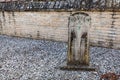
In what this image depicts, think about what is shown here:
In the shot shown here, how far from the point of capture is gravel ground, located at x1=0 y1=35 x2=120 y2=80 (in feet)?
23.6

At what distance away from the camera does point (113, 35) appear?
32.8 feet

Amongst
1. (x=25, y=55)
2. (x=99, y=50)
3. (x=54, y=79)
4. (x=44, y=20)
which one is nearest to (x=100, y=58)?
(x=99, y=50)

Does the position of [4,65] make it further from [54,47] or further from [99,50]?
[99,50]

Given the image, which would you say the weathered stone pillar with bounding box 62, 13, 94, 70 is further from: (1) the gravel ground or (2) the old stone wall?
(2) the old stone wall

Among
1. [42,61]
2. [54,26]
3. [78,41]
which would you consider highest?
[54,26]

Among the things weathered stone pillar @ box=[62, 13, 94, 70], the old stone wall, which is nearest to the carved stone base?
weathered stone pillar @ box=[62, 13, 94, 70]

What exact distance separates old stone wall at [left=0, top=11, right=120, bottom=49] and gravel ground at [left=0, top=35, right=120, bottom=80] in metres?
0.47

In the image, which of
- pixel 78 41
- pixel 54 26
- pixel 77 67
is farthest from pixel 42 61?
pixel 54 26

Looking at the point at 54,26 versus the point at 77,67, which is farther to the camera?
the point at 54,26

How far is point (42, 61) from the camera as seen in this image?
8.68 meters

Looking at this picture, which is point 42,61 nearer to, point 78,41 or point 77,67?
point 77,67

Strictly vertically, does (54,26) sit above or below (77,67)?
above

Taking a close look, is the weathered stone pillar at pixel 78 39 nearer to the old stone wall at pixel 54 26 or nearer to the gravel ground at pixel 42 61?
the gravel ground at pixel 42 61

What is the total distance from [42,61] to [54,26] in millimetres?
3536
